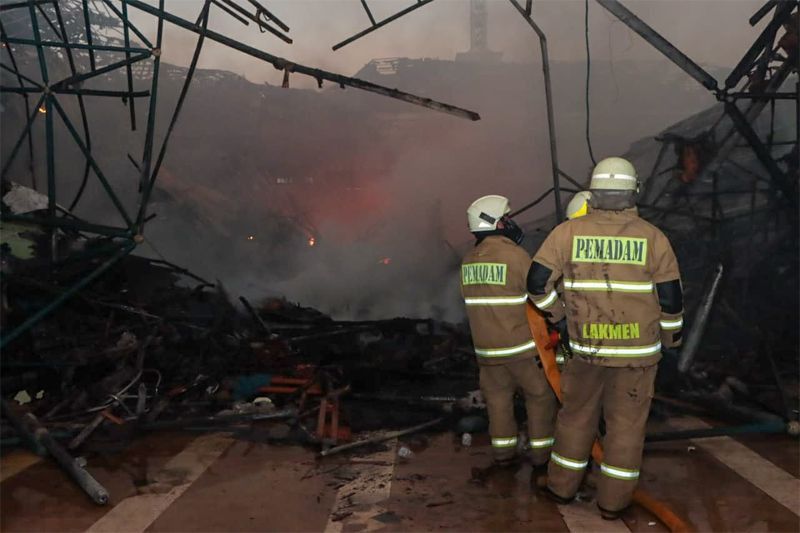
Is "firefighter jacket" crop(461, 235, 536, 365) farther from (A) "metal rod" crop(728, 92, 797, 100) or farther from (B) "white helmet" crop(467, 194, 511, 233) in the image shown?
(A) "metal rod" crop(728, 92, 797, 100)

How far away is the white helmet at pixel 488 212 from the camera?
4.33m

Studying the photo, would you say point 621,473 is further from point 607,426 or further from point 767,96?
point 767,96

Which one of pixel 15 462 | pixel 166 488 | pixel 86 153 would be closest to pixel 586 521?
pixel 166 488

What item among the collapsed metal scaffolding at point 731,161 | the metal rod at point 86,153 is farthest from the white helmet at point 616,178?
the metal rod at point 86,153

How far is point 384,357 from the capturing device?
7250 millimetres

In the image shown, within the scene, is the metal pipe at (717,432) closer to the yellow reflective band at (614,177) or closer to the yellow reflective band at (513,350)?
the yellow reflective band at (513,350)

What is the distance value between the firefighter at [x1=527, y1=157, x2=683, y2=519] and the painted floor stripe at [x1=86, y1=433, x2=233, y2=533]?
247 cm

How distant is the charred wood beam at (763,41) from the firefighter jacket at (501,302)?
3667mm

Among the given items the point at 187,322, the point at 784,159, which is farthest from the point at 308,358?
the point at 784,159

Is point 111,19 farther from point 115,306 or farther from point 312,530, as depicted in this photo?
point 312,530

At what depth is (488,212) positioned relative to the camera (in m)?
4.33

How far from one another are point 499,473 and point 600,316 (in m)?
1.42

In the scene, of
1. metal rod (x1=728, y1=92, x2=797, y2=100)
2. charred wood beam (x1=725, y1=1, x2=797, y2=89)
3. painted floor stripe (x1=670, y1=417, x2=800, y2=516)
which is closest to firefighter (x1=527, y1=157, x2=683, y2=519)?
painted floor stripe (x1=670, y1=417, x2=800, y2=516)

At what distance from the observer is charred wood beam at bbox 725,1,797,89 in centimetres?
595
